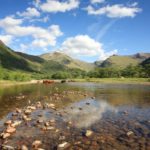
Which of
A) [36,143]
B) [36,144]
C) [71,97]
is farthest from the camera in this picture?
[71,97]

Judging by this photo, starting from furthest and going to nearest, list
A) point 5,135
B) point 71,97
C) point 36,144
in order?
point 71,97 < point 5,135 < point 36,144

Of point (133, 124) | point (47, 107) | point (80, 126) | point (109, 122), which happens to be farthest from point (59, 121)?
point (47, 107)

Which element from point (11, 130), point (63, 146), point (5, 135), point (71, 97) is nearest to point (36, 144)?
point (63, 146)

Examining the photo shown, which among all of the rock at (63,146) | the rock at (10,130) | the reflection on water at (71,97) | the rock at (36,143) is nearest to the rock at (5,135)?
the rock at (10,130)

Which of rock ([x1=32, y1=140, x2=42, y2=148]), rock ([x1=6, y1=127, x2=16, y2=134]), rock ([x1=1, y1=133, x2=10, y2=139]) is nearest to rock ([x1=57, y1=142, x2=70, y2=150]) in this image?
rock ([x1=32, y1=140, x2=42, y2=148])

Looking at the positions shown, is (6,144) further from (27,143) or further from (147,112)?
(147,112)

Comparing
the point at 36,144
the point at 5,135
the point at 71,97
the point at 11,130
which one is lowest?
the point at 36,144

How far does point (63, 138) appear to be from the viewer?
26.9 metres

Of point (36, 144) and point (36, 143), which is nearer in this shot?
point (36, 144)

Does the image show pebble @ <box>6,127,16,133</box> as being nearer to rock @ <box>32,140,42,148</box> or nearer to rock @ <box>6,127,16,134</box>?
rock @ <box>6,127,16,134</box>

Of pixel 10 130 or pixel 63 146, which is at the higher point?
pixel 10 130

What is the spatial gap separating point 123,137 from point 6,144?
12136 millimetres

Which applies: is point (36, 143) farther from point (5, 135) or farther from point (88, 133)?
point (88, 133)

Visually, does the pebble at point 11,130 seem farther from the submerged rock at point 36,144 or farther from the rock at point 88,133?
the rock at point 88,133
